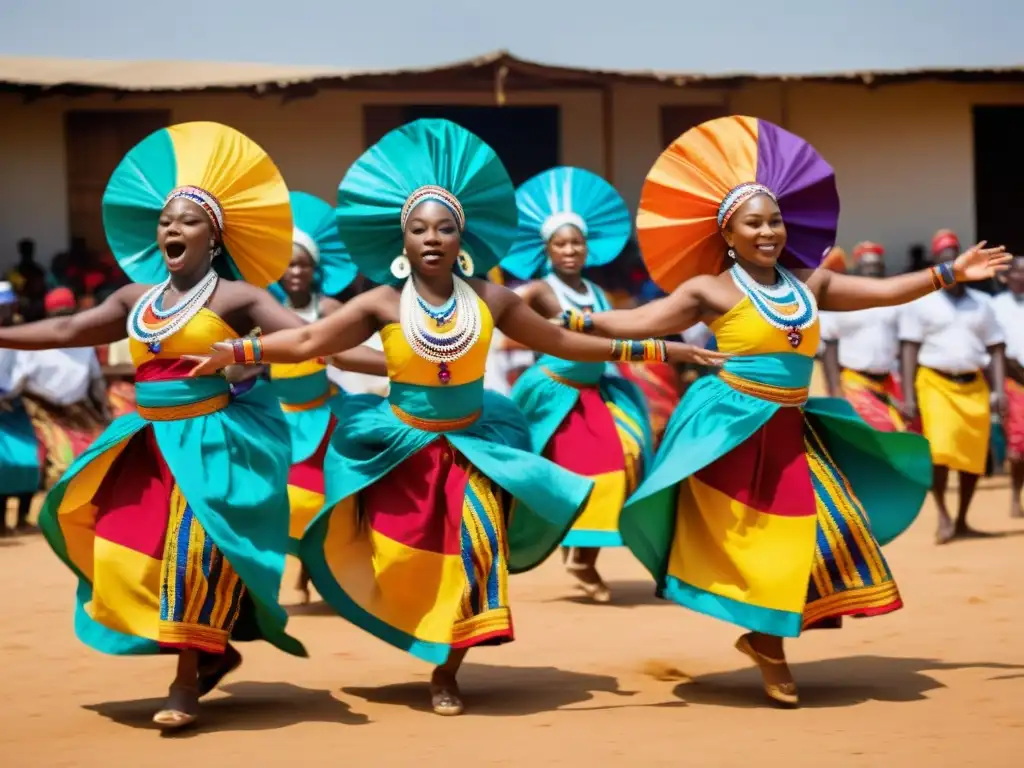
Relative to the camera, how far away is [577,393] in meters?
10.4

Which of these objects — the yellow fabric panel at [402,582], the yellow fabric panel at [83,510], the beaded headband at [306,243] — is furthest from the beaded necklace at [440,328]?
the beaded headband at [306,243]

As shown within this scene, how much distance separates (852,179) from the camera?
20734mm

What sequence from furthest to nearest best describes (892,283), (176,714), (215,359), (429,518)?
(892,283) → (429,518) → (215,359) → (176,714)

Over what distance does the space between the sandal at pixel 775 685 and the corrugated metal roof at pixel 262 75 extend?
36.7 feet

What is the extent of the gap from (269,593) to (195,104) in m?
13.2

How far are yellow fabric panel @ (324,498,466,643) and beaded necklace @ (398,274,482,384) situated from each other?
74cm

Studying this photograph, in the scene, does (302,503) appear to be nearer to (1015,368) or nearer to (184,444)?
(184,444)

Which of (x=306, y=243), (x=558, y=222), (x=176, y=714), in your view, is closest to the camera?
(x=176, y=714)

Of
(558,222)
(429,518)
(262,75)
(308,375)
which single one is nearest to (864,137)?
(262,75)

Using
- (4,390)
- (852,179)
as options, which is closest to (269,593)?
(4,390)

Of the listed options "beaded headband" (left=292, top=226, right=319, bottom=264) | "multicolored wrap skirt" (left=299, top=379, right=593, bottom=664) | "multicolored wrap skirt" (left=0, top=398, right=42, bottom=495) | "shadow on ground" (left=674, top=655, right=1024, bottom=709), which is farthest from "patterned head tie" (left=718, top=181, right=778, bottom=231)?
"multicolored wrap skirt" (left=0, top=398, right=42, bottom=495)

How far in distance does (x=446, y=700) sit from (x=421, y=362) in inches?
55.1

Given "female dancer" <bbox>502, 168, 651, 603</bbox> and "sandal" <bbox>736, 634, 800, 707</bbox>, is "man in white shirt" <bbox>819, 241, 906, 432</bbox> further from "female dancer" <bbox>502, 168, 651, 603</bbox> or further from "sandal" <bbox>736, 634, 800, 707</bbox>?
"sandal" <bbox>736, 634, 800, 707</bbox>

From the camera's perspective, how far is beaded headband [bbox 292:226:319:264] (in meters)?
10.6
